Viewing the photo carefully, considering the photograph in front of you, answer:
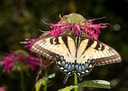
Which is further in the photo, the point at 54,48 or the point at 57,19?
the point at 57,19

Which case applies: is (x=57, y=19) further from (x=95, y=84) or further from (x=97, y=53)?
(x=95, y=84)

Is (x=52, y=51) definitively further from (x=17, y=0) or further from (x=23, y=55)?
(x=17, y=0)

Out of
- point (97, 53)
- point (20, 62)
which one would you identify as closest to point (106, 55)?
point (97, 53)

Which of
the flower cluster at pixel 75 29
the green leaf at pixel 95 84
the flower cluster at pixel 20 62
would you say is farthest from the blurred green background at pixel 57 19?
the green leaf at pixel 95 84

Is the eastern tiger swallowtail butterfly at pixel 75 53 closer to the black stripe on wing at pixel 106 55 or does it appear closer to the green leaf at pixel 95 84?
the black stripe on wing at pixel 106 55

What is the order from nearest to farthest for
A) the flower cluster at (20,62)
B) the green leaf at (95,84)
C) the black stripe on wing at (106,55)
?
the green leaf at (95,84) < the black stripe on wing at (106,55) < the flower cluster at (20,62)

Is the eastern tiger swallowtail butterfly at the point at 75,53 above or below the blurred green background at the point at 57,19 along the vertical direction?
below

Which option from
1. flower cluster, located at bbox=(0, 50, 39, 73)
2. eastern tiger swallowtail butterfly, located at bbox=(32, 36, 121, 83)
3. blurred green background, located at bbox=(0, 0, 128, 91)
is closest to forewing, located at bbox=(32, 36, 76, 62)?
eastern tiger swallowtail butterfly, located at bbox=(32, 36, 121, 83)

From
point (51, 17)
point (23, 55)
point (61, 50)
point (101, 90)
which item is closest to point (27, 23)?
point (51, 17)
